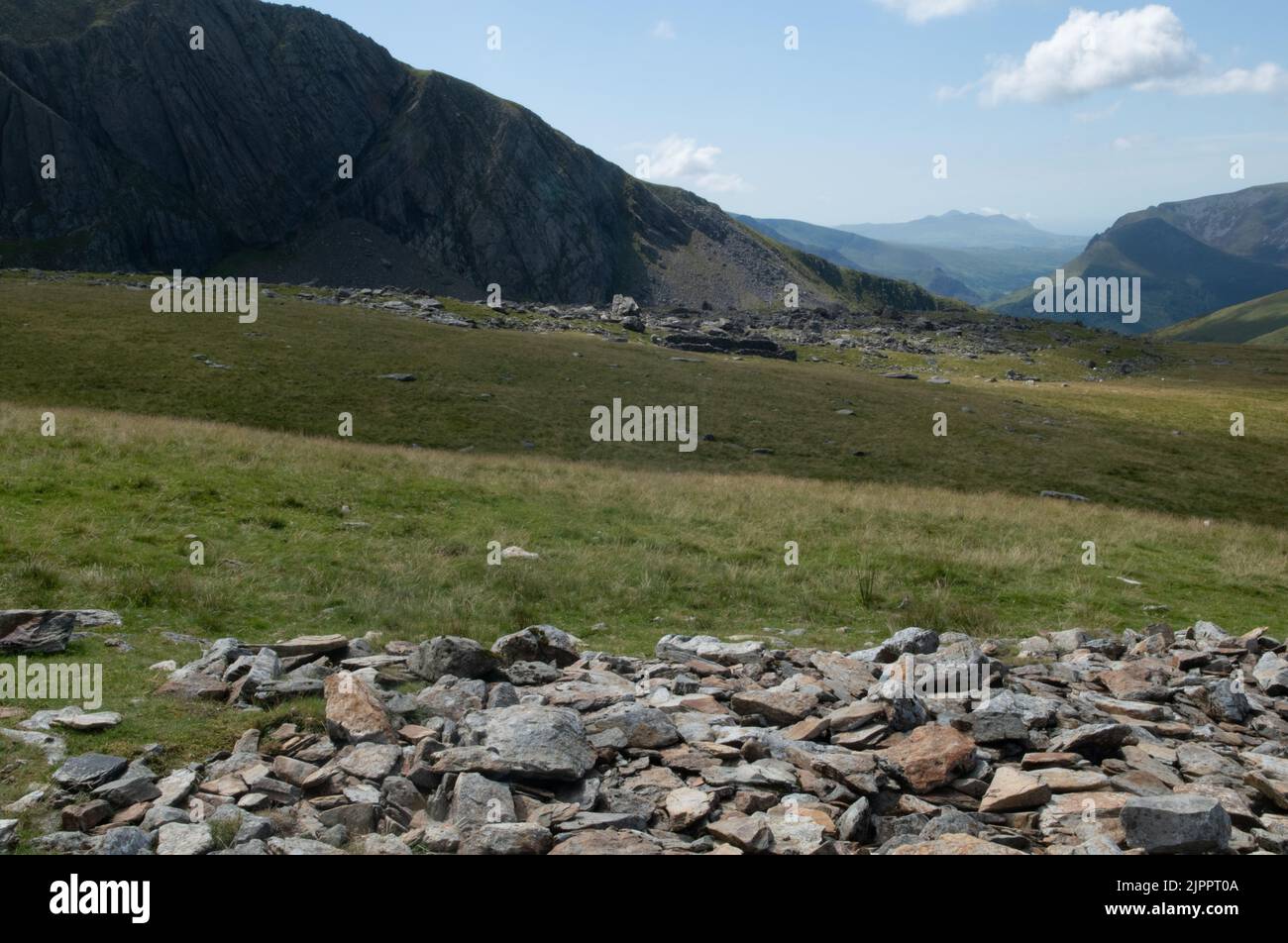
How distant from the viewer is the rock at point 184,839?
6745mm

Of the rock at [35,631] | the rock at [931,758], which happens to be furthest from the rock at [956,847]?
the rock at [35,631]

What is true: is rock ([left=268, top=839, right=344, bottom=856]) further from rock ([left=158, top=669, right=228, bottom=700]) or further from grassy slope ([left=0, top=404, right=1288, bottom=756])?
rock ([left=158, top=669, right=228, bottom=700])

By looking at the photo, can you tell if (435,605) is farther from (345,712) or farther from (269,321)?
(269,321)

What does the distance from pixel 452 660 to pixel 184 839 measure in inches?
173

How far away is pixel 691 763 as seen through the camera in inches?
337

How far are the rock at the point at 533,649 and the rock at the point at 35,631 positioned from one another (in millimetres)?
5721

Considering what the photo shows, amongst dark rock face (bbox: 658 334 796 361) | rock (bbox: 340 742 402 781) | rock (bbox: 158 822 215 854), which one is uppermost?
dark rock face (bbox: 658 334 796 361)

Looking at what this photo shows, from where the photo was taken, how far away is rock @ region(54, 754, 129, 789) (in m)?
7.67

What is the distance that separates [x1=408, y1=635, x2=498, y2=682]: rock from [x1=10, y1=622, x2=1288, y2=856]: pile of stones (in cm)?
3

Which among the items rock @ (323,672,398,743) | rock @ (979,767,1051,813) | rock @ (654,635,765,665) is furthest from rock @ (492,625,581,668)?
rock @ (979,767,1051,813)

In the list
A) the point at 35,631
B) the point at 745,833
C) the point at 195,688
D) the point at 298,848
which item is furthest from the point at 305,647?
the point at 745,833

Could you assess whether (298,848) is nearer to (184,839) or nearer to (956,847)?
(184,839)

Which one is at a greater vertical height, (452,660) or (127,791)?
(452,660)

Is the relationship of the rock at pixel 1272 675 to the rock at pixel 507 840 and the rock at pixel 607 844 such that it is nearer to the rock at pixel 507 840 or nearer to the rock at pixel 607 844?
the rock at pixel 607 844
